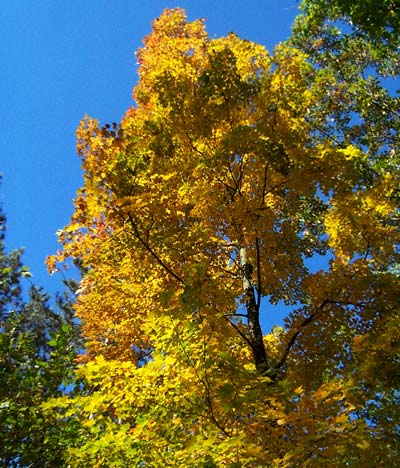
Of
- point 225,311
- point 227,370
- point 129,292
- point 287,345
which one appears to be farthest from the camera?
point 129,292

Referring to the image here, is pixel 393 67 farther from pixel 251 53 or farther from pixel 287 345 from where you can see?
pixel 287 345

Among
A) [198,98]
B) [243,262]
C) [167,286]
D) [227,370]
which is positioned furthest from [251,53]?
[227,370]

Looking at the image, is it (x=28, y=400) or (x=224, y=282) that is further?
(x=224, y=282)

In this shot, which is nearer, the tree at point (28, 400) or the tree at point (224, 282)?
the tree at point (224, 282)

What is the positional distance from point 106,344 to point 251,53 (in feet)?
16.2

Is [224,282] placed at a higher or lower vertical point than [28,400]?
higher

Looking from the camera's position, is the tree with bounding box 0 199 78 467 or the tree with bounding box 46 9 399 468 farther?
the tree with bounding box 0 199 78 467

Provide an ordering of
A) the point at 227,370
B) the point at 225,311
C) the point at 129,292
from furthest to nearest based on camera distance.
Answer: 1. the point at 129,292
2. the point at 225,311
3. the point at 227,370

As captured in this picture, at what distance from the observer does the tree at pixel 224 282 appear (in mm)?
3412

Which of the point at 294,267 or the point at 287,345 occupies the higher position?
the point at 294,267

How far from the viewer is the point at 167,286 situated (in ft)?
17.6

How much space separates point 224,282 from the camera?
20.7 ft

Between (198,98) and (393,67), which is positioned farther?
(393,67)

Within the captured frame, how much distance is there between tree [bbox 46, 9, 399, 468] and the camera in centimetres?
341
